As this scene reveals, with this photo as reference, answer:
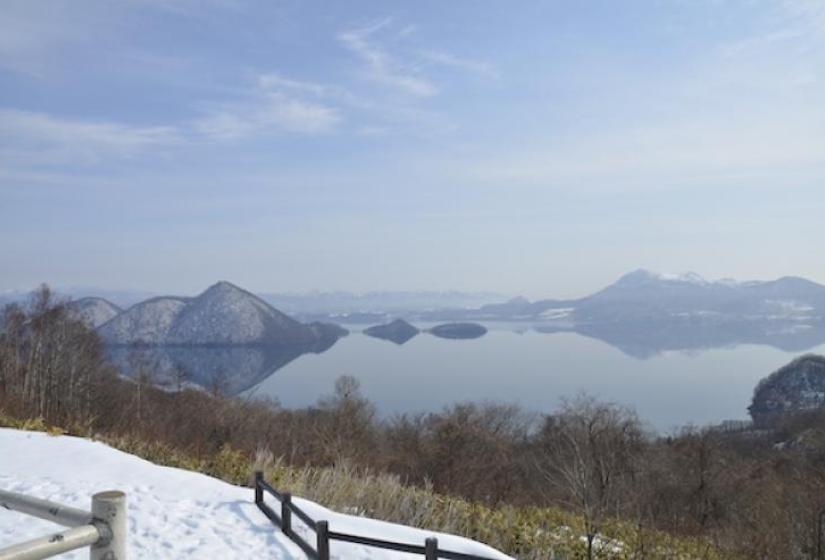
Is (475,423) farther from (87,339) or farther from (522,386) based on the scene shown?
(522,386)

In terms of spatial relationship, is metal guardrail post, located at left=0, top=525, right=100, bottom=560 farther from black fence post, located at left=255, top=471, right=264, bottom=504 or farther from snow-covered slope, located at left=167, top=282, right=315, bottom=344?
snow-covered slope, located at left=167, top=282, right=315, bottom=344

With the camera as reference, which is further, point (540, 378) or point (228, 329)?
point (228, 329)

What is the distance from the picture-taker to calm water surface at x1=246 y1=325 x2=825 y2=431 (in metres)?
106

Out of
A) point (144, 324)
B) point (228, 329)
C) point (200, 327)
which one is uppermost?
point (144, 324)

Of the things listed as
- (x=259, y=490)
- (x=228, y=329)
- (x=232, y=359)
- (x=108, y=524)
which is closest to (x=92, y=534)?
(x=108, y=524)

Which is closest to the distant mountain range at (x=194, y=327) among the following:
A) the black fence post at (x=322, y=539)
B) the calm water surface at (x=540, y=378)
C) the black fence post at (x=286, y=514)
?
the calm water surface at (x=540, y=378)

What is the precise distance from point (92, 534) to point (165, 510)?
22.0 feet

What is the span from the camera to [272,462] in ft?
37.5

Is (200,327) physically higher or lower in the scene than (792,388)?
higher

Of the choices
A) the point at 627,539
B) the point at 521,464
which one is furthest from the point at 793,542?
the point at 521,464

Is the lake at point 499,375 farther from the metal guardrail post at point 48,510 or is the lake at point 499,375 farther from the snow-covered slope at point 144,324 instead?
the metal guardrail post at point 48,510

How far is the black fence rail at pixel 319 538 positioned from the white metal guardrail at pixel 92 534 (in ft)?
13.1

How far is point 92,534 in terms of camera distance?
1.72 meters

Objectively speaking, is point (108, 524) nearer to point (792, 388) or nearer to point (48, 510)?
point (48, 510)
